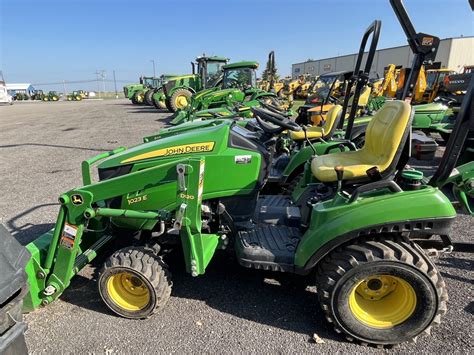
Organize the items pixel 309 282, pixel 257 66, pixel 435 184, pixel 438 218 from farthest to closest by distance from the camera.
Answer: pixel 257 66 → pixel 309 282 → pixel 435 184 → pixel 438 218

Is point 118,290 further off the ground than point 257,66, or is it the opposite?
point 257,66

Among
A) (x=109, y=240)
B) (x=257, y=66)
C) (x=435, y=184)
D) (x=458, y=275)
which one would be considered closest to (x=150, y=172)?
(x=109, y=240)

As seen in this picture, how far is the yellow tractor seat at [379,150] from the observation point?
2396 millimetres

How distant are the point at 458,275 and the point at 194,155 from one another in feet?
7.86

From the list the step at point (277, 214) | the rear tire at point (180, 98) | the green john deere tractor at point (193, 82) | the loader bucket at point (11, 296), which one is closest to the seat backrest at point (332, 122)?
the step at point (277, 214)

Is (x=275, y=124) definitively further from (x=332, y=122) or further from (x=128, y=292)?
(x=332, y=122)

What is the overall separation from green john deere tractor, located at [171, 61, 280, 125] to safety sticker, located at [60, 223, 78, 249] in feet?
21.5

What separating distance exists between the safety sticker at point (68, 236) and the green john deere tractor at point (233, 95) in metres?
6.55

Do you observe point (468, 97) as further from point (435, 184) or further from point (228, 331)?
point (228, 331)

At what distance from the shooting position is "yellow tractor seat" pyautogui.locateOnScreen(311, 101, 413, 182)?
2.40 metres

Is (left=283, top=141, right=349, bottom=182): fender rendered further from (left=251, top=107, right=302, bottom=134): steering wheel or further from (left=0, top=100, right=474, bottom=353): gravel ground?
(left=0, top=100, right=474, bottom=353): gravel ground

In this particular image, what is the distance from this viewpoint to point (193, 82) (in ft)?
57.7

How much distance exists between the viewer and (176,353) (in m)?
2.21

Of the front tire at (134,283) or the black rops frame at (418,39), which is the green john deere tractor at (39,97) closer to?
the front tire at (134,283)
